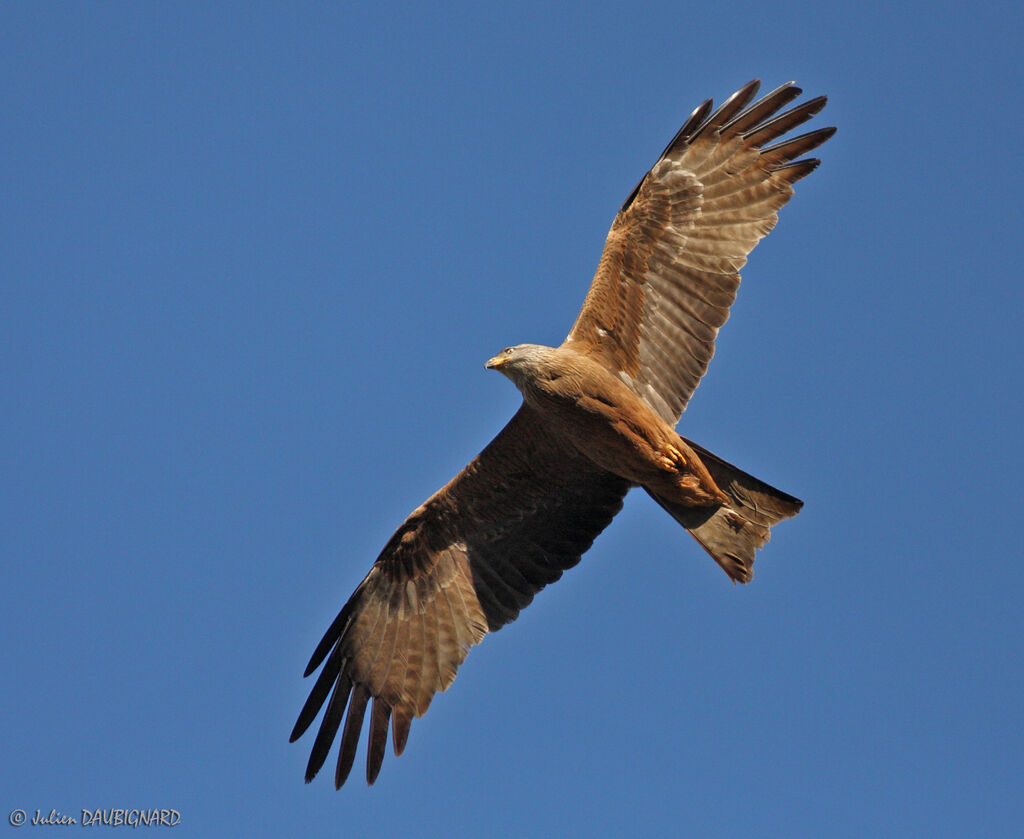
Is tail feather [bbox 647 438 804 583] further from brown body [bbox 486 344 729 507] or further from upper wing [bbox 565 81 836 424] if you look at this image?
upper wing [bbox 565 81 836 424]

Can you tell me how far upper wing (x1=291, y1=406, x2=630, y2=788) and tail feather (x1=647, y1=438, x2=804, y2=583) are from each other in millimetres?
932

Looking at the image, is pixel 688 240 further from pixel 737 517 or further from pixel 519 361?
pixel 737 517

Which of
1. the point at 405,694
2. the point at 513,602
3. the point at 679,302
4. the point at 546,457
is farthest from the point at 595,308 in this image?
the point at 405,694

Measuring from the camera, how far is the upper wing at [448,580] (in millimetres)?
10156

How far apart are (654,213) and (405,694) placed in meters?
4.61

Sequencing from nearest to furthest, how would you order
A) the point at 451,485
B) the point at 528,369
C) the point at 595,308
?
the point at 528,369
the point at 595,308
the point at 451,485

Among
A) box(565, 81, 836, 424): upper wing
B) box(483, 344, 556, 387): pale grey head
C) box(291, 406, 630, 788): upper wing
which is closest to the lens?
box(483, 344, 556, 387): pale grey head

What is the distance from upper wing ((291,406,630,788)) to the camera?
1016 centimetres

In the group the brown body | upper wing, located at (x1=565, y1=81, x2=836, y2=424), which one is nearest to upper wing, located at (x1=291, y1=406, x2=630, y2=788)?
the brown body

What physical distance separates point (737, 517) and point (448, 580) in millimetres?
2689

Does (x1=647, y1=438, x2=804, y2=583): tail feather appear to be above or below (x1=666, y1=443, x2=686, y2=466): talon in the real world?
below

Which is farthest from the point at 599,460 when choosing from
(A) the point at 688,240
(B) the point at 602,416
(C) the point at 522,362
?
(A) the point at 688,240

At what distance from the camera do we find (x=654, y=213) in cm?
967

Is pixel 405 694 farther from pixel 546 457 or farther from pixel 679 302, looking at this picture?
pixel 679 302
